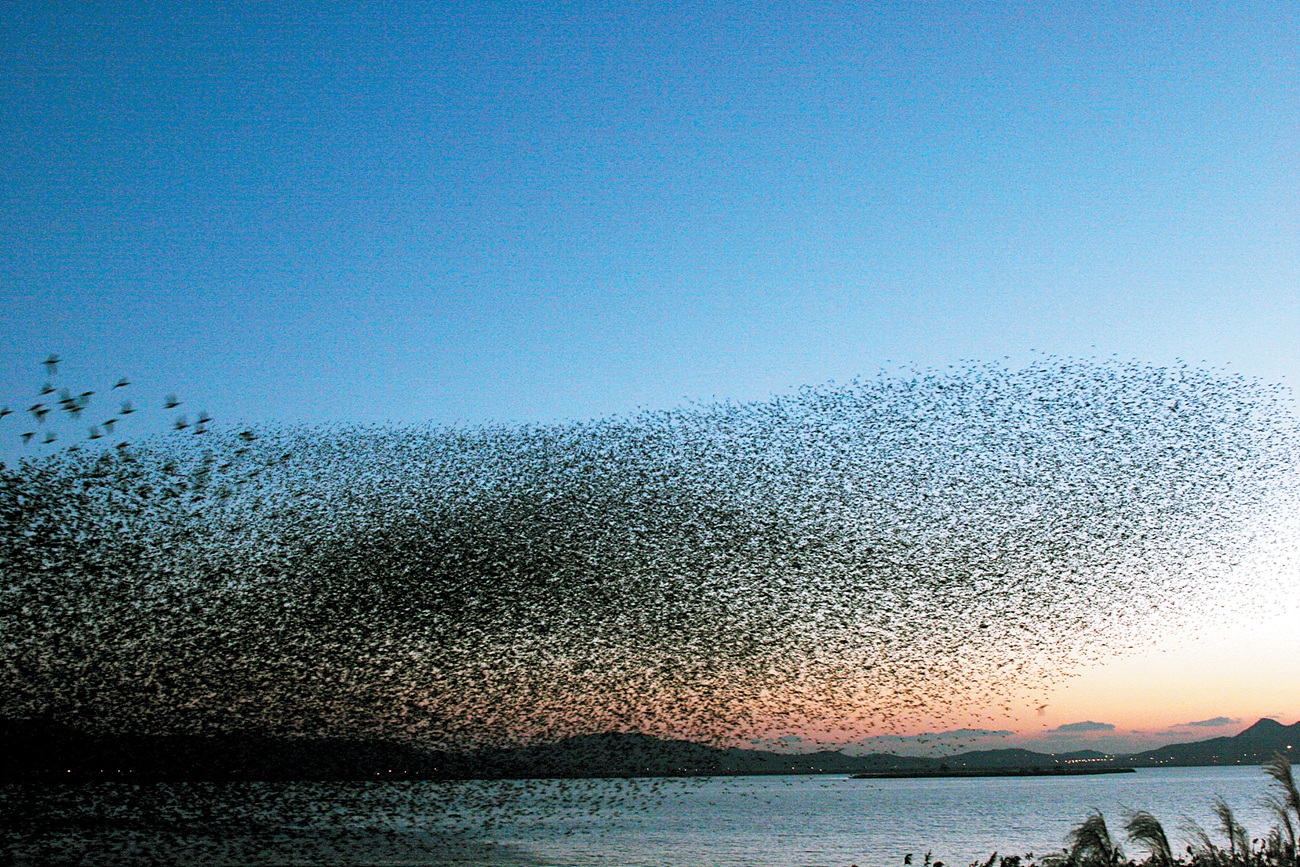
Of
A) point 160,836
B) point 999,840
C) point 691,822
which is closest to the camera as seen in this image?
point 160,836

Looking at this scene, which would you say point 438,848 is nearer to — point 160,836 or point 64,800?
point 160,836

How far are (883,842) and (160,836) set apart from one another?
56.1 metres

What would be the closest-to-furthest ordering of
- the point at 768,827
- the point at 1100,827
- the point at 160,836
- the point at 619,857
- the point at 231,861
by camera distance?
1. the point at 1100,827
2. the point at 231,861
3. the point at 619,857
4. the point at 160,836
5. the point at 768,827

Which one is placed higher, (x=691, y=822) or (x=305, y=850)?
(x=305, y=850)

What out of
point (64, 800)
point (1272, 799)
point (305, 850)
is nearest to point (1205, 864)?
point (1272, 799)

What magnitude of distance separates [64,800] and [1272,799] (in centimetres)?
13497

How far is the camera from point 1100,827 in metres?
14.0

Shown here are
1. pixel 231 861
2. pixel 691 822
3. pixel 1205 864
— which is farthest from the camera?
pixel 691 822

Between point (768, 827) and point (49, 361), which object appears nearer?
point (49, 361)

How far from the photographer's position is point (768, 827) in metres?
96.1

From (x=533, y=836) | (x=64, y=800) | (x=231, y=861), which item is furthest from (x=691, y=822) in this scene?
(x=64, y=800)

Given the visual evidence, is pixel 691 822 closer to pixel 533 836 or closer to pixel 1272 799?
pixel 533 836

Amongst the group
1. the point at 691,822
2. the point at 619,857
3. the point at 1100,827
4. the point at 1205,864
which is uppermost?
the point at 1100,827

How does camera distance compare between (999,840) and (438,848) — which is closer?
(438,848)
